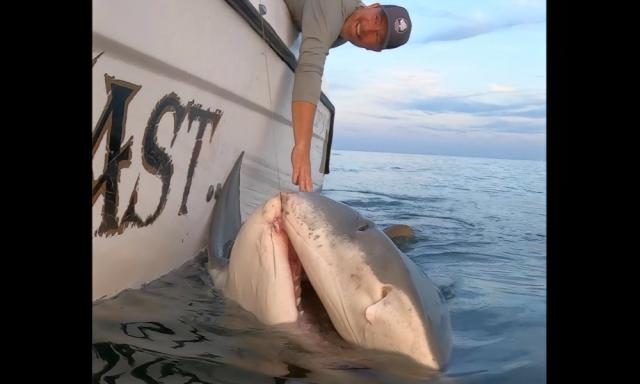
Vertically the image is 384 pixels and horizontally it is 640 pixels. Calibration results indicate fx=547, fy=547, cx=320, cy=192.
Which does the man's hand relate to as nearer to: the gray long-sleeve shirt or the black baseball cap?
the gray long-sleeve shirt

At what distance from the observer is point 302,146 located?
206cm

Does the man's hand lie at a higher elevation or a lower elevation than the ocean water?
higher

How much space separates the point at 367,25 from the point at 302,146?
833 millimetres

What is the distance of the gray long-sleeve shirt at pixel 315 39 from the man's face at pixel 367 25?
5 cm

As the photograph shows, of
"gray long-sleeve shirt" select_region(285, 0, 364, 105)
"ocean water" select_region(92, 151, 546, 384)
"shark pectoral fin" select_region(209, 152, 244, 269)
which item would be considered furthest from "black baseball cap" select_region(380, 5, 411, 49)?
"ocean water" select_region(92, 151, 546, 384)

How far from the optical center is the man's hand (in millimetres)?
2002

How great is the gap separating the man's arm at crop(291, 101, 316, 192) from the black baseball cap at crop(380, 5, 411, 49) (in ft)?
2.08

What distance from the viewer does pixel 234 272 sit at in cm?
151

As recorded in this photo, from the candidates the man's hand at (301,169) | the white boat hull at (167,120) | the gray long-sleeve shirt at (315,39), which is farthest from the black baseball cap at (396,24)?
the man's hand at (301,169)

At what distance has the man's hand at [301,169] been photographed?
6.57 feet
